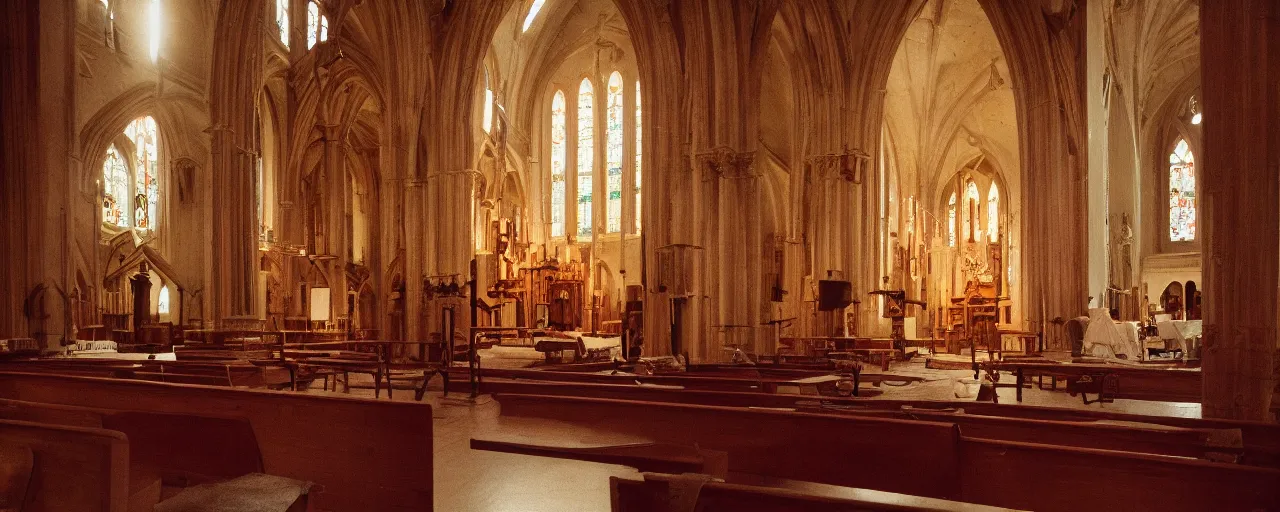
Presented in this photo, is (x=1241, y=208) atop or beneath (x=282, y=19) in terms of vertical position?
beneath

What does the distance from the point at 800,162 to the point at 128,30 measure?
66.1ft

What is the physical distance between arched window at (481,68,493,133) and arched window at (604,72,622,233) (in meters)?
4.72

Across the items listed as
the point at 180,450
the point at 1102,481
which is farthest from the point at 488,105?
the point at 1102,481

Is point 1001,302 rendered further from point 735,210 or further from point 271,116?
point 271,116

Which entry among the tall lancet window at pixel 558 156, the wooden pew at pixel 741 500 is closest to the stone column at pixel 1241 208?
the wooden pew at pixel 741 500

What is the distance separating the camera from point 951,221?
37.5 m

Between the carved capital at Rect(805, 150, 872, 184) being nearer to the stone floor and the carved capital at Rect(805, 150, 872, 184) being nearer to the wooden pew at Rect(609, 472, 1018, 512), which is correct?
the stone floor

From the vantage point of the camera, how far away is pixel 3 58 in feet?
41.2

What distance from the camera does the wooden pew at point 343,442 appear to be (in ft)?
13.5

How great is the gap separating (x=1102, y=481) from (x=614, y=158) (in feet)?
102

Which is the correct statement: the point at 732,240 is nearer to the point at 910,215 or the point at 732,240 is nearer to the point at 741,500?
the point at 741,500

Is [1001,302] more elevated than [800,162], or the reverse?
[800,162]

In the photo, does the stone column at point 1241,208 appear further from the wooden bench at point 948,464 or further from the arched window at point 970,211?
the arched window at point 970,211

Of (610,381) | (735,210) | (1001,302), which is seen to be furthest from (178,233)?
(1001,302)
